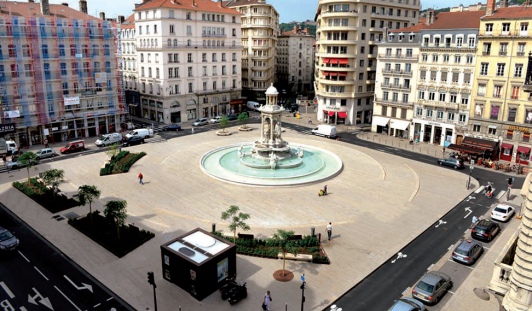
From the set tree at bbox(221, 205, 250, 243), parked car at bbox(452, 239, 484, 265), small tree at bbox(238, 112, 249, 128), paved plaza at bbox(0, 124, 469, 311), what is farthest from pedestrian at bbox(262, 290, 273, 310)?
small tree at bbox(238, 112, 249, 128)

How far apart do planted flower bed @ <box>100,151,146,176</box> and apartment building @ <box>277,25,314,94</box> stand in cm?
9986

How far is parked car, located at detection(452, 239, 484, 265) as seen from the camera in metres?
36.9

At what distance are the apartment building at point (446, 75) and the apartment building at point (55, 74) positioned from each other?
6148 cm

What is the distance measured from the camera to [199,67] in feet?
327

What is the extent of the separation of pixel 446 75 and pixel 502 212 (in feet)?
119

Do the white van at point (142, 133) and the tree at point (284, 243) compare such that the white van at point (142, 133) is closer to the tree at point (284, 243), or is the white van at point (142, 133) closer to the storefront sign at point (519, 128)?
the tree at point (284, 243)

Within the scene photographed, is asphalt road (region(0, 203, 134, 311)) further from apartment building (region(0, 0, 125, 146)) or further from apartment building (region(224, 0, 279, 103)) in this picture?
apartment building (region(224, 0, 279, 103))

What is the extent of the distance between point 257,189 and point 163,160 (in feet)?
67.5

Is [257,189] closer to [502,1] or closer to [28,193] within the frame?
[28,193]

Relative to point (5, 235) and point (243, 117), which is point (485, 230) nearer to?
point (5, 235)

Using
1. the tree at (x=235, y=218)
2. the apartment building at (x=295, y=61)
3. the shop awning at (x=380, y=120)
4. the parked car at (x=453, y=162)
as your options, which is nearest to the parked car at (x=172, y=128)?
the shop awning at (x=380, y=120)

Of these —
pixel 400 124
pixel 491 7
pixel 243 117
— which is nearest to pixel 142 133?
pixel 243 117

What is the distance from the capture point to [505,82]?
66875mm

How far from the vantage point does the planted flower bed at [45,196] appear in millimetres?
47656
